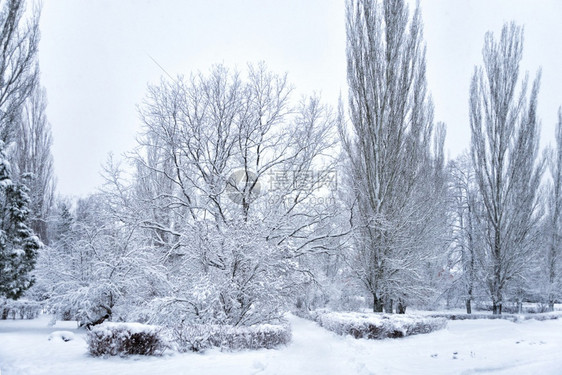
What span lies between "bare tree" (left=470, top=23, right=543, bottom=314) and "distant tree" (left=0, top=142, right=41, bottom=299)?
18.8 metres

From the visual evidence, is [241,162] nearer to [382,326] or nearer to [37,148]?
[382,326]

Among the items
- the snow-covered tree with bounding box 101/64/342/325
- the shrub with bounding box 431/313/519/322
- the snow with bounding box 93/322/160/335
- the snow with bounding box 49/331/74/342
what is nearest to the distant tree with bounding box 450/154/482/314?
the shrub with bounding box 431/313/519/322

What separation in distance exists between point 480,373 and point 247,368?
3.35m

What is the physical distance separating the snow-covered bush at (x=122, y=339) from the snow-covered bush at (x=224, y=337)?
633 millimetres

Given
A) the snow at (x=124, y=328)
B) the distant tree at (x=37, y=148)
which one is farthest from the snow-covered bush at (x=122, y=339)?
the distant tree at (x=37, y=148)

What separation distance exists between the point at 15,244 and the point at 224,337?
10.1m

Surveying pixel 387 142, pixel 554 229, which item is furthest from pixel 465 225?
pixel 387 142

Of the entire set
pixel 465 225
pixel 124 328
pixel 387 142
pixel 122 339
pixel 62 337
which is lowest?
pixel 62 337

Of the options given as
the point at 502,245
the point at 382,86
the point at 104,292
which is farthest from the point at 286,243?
the point at 502,245

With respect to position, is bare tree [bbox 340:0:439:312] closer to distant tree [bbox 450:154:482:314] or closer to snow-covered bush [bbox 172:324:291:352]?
snow-covered bush [bbox 172:324:291:352]

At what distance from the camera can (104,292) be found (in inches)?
456

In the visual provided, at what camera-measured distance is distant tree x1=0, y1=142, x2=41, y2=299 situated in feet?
42.0

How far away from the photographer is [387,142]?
1408cm

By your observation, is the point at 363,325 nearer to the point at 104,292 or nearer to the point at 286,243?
the point at 286,243
